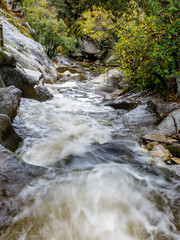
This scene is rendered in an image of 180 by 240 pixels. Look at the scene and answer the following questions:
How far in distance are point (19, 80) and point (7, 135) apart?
3.74m

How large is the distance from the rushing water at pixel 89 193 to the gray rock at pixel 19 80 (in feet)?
8.80

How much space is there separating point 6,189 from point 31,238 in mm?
696

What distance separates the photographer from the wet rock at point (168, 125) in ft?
13.5

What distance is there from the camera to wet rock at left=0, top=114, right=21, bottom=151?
3.01 m

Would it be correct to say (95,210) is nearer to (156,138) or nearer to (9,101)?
(156,138)

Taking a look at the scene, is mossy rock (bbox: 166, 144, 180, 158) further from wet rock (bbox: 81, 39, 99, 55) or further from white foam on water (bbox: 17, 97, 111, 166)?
wet rock (bbox: 81, 39, 99, 55)

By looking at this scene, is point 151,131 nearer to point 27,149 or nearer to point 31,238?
point 27,149

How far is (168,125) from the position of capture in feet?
14.1

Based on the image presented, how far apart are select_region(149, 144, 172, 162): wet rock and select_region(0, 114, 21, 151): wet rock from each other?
3.07 metres

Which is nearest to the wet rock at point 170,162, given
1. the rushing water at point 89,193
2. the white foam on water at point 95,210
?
the rushing water at point 89,193

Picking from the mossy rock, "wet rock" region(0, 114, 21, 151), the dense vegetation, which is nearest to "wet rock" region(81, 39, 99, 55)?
the dense vegetation

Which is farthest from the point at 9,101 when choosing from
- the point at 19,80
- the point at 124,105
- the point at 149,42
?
the point at 149,42

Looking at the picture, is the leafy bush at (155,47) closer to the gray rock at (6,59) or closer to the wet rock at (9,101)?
the wet rock at (9,101)

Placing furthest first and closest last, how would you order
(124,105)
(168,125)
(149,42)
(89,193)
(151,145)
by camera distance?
(124,105), (149,42), (168,125), (151,145), (89,193)
